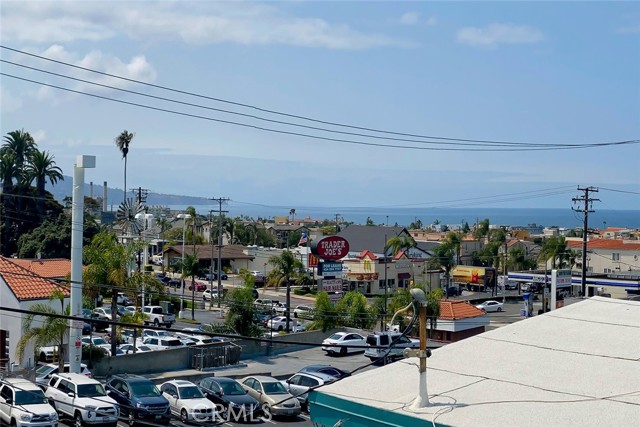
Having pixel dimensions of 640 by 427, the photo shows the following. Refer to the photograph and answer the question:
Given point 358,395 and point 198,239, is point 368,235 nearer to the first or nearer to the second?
point 198,239

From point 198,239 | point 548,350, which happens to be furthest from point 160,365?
point 198,239

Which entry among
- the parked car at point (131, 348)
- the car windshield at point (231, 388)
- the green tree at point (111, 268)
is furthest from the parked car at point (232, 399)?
the parked car at point (131, 348)

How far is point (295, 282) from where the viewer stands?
279 feet

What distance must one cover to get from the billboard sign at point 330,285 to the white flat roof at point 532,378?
38287 millimetres

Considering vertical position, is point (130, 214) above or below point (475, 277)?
above

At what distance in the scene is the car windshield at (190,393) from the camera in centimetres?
2494

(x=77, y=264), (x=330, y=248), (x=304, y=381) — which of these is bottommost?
(x=304, y=381)

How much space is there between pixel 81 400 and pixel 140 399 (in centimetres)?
176

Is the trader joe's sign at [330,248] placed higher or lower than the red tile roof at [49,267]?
higher

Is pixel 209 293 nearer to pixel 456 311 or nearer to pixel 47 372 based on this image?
pixel 456 311

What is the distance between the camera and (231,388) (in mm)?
26000

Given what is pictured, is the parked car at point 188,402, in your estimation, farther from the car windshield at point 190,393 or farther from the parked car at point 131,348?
the parked car at point 131,348

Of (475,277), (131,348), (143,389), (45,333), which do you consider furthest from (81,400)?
(475,277)

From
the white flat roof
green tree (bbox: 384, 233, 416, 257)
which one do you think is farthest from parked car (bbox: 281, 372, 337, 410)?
green tree (bbox: 384, 233, 416, 257)
